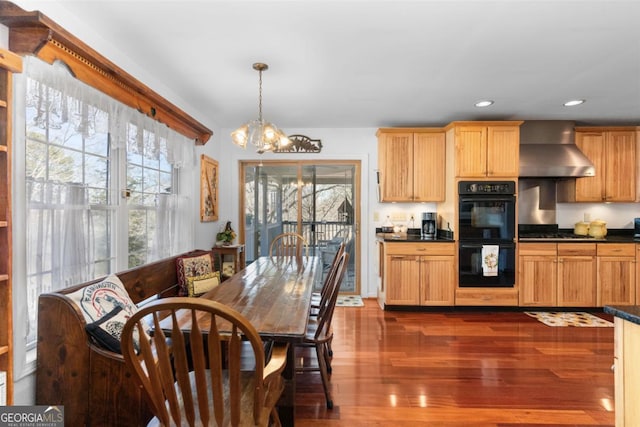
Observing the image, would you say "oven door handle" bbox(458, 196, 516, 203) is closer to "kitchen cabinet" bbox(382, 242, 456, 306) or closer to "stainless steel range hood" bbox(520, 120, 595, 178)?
"stainless steel range hood" bbox(520, 120, 595, 178)

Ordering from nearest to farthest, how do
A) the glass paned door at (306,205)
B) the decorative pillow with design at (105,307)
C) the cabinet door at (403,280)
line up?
the decorative pillow with design at (105,307) → the cabinet door at (403,280) → the glass paned door at (306,205)

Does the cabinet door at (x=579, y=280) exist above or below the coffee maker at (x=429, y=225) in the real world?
below

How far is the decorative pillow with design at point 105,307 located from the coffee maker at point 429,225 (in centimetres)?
356

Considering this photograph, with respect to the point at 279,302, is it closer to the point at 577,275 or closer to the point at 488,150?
the point at 488,150

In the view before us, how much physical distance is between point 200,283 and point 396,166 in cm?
281

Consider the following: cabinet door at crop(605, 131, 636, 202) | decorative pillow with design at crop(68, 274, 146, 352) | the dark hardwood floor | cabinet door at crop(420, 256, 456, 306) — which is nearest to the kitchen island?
the dark hardwood floor

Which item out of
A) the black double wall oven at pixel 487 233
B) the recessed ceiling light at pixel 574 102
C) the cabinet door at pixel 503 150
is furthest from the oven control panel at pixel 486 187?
Result: the recessed ceiling light at pixel 574 102

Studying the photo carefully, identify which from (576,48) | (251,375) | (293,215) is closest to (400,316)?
(293,215)

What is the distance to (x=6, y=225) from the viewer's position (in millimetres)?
1424

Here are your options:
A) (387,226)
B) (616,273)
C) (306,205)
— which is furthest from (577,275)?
(306,205)

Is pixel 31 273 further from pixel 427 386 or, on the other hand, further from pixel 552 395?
pixel 552 395

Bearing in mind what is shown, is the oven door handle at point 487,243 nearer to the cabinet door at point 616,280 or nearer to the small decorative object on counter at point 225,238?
the cabinet door at point 616,280

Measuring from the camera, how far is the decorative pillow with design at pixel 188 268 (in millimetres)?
2978

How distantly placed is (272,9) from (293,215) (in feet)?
10.3
